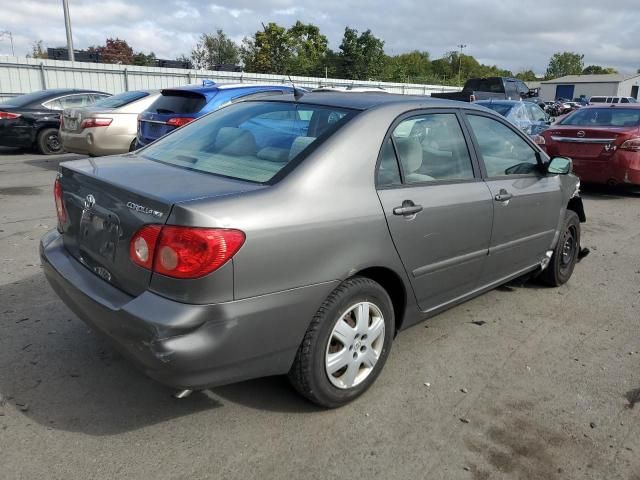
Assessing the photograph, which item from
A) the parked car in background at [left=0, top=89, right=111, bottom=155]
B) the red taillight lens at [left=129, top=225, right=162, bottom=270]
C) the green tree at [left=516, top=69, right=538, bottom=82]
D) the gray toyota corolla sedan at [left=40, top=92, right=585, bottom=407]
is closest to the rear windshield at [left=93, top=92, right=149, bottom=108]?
the parked car in background at [left=0, top=89, right=111, bottom=155]

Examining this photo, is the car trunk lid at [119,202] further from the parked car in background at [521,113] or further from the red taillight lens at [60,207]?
the parked car in background at [521,113]

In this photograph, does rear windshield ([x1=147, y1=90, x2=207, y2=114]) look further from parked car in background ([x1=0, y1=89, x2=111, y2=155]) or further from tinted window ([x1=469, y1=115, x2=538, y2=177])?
tinted window ([x1=469, y1=115, x2=538, y2=177])

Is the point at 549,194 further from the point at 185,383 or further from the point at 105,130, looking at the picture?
the point at 105,130

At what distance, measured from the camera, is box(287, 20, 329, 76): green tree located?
53906mm

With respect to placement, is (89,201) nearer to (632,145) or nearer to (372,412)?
(372,412)

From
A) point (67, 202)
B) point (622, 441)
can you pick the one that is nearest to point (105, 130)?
point (67, 202)

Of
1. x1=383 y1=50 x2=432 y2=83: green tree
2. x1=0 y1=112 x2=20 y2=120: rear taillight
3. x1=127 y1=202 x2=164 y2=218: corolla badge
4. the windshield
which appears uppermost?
x1=383 y1=50 x2=432 y2=83: green tree

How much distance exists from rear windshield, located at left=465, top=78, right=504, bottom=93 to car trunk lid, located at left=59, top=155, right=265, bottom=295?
58.7 ft

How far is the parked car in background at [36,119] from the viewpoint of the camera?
39.1 ft

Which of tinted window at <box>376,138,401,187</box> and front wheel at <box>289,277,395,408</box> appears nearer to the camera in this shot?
front wheel at <box>289,277,395,408</box>

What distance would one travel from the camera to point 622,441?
2.72m

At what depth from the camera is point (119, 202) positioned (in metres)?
2.55

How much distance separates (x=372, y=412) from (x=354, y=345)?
0.37m

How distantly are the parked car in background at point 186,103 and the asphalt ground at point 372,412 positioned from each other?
442 centimetres
